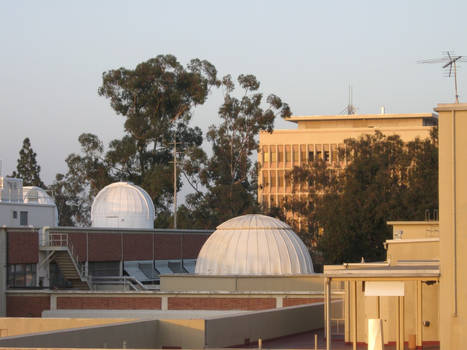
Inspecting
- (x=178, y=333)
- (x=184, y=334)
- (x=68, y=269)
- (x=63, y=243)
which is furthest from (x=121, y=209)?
(x=184, y=334)

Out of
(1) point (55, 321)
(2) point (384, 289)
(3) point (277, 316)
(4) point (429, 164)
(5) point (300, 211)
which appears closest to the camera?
(2) point (384, 289)

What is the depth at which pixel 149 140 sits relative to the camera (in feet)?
285

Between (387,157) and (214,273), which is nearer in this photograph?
(214,273)

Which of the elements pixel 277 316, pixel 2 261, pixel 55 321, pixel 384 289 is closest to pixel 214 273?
pixel 2 261

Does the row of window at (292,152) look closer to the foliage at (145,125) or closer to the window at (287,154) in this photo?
the window at (287,154)

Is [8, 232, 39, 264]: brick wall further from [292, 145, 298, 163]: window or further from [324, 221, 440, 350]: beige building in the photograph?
[292, 145, 298, 163]: window

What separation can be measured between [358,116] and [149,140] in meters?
47.0

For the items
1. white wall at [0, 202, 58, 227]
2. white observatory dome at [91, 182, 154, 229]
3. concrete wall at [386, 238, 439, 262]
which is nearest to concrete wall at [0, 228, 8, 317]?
white wall at [0, 202, 58, 227]

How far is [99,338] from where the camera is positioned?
23953mm

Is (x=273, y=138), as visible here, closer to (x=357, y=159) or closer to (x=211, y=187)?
(x=211, y=187)

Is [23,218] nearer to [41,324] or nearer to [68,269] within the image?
[68,269]

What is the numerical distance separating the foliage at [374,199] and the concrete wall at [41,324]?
147 ft

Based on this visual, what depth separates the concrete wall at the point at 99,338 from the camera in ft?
70.3

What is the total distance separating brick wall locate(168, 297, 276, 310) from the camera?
4453cm
